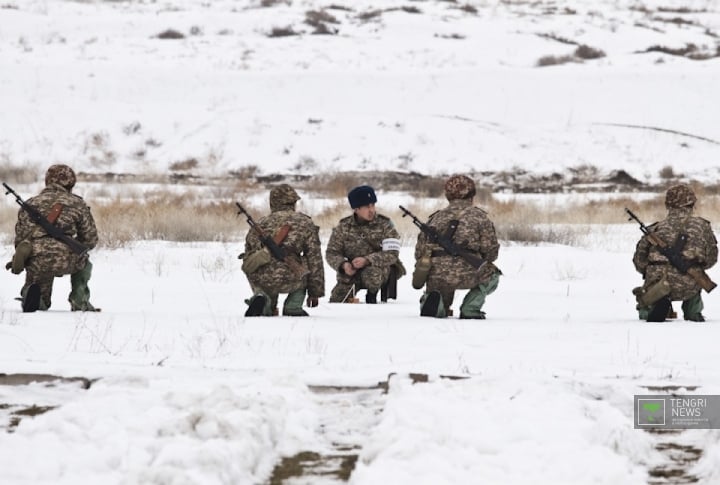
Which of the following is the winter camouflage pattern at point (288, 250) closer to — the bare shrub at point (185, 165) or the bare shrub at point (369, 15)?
the bare shrub at point (185, 165)

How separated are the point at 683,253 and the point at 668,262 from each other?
0.15 m

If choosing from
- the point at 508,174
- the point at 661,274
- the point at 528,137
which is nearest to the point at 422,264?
the point at 661,274

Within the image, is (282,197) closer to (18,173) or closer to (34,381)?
(34,381)

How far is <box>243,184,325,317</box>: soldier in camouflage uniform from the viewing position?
8.95 meters

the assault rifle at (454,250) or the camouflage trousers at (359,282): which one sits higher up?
the assault rifle at (454,250)

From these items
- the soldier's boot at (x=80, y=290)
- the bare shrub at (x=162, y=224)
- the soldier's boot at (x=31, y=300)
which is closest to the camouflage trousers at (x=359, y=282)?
the soldier's boot at (x=80, y=290)

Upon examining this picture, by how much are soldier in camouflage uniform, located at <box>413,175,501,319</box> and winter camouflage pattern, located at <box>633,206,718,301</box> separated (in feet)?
4.41

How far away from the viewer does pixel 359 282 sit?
35.0 ft

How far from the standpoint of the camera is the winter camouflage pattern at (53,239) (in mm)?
8969

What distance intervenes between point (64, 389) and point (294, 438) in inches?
60.8

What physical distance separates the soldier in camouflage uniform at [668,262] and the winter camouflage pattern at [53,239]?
5004 millimetres

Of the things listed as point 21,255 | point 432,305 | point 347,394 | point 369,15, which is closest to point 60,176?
point 21,255

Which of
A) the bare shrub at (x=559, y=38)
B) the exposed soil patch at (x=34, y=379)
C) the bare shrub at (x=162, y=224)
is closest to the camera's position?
the exposed soil patch at (x=34, y=379)

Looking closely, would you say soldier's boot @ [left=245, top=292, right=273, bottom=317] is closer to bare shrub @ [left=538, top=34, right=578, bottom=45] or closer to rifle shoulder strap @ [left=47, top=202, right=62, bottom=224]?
rifle shoulder strap @ [left=47, top=202, right=62, bottom=224]
